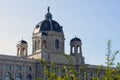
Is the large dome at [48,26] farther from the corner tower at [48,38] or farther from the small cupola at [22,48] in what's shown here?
the small cupola at [22,48]

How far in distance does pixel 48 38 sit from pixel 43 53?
4.09m

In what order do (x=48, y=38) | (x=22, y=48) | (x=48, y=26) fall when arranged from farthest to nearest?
(x=22, y=48)
(x=48, y=26)
(x=48, y=38)

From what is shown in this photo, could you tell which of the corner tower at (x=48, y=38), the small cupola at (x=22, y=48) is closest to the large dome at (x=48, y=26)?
the corner tower at (x=48, y=38)

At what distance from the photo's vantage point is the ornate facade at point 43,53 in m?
81.9

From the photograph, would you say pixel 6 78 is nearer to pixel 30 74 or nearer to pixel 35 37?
pixel 30 74

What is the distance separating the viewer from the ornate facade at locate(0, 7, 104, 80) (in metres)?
81.9

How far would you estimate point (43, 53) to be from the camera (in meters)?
85.0

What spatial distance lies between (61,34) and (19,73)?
13875 millimetres

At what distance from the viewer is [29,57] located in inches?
3504

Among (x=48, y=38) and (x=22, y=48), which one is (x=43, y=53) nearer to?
(x=48, y=38)

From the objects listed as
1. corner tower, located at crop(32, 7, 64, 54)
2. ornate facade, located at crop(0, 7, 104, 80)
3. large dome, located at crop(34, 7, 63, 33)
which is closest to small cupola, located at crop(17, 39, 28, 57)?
ornate facade, located at crop(0, 7, 104, 80)

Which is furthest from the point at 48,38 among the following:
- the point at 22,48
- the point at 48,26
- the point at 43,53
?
the point at 22,48

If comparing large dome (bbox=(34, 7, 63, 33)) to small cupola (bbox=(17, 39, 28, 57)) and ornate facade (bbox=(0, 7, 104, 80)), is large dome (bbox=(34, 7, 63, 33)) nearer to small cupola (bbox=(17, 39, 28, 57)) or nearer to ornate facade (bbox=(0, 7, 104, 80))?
ornate facade (bbox=(0, 7, 104, 80))

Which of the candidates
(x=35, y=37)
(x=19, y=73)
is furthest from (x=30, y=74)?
(x=35, y=37)
